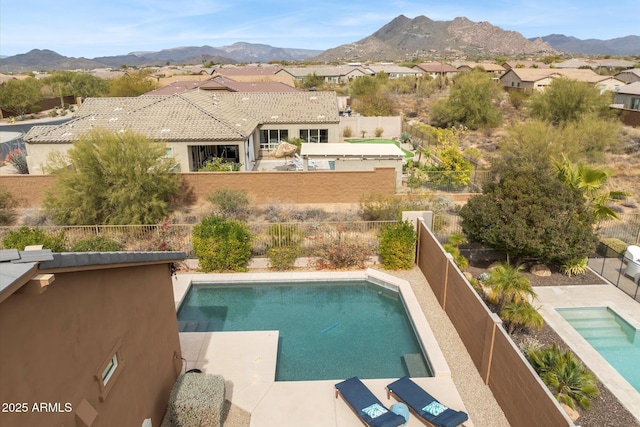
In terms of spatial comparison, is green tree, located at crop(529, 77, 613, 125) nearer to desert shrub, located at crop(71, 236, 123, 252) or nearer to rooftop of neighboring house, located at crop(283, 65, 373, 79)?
desert shrub, located at crop(71, 236, 123, 252)

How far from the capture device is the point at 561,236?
1530 cm

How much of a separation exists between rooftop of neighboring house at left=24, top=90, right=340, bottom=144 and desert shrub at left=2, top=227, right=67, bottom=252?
9799 mm

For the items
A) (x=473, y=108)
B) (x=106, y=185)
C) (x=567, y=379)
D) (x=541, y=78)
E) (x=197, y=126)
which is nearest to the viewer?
(x=567, y=379)

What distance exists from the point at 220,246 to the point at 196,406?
339 inches

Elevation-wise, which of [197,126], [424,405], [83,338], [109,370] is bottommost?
[424,405]

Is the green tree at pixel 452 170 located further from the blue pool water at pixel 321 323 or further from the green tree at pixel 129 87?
the green tree at pixel 129 87

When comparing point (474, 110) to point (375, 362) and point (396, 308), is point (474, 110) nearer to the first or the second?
point (396, 308)

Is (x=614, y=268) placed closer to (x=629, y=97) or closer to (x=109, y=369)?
(x=109, y=369)

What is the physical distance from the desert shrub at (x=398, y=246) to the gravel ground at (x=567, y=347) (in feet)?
7.58

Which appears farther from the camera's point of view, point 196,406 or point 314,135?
point 314,135

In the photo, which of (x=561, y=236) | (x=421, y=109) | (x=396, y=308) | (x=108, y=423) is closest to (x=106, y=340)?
(x=108, y=423)

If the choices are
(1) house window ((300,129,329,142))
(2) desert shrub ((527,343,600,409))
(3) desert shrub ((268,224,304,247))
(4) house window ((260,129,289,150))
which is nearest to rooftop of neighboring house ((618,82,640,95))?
(1) house window ((300,129,329,142))

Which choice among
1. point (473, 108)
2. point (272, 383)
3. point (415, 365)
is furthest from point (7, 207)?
point (473, 108)

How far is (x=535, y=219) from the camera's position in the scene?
15.3 metres
